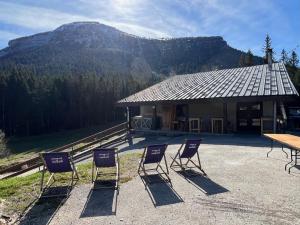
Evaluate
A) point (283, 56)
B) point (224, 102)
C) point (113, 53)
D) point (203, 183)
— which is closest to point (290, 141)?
point (203, 183)

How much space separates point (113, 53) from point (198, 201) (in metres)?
127

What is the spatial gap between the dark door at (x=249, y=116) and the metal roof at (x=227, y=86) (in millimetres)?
1195

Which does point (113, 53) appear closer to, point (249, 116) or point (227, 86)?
Answer: point (227, 86)

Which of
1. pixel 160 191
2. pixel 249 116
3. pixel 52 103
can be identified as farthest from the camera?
pixel 52 103

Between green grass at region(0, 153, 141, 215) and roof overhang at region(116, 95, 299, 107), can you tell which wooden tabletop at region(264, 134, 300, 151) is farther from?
roof overhang at region(116, 95, 299, 107)

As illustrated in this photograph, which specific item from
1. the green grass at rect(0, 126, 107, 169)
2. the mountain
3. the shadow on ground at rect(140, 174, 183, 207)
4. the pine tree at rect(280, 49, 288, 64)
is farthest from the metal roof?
the mountain

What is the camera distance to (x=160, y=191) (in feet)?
18.4

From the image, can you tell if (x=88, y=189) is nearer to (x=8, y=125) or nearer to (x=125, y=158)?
(x=125, y=158)

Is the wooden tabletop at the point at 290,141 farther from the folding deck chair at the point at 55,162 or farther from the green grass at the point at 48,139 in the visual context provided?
the green grass at the point at 48,139

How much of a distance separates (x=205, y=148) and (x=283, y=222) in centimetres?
642

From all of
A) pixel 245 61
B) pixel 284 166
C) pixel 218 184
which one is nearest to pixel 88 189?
pixel 218 184

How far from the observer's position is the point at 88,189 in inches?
229

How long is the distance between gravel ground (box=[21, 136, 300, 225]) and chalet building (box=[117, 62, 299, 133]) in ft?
21.4

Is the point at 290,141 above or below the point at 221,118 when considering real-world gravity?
below
